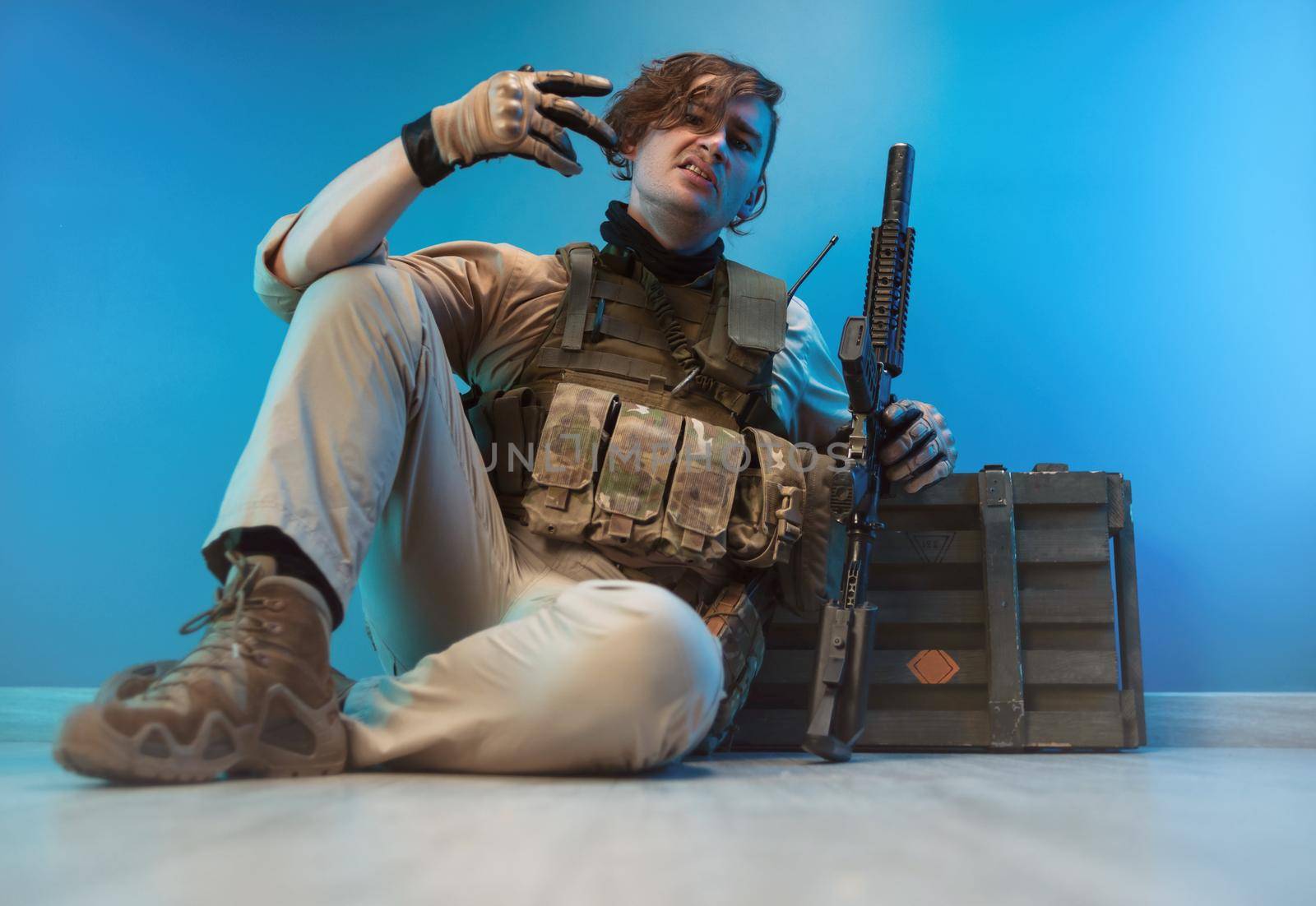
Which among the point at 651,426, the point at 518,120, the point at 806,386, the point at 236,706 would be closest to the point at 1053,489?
the point at 806,386

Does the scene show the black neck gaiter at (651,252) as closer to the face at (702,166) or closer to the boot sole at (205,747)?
the face at (702,166)

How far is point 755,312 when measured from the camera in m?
1.47

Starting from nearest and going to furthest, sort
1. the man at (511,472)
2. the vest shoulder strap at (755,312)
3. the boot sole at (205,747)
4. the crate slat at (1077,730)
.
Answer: the boot sole at (205,747), the man at (511,472), the vest shoulder strap at (755,312), the crate slat at (1077,730)

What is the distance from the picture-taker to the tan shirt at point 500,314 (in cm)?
141

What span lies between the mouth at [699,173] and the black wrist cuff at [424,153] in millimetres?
435

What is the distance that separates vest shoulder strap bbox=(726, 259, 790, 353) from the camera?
144 cm

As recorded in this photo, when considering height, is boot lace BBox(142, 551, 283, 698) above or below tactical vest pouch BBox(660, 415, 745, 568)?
below

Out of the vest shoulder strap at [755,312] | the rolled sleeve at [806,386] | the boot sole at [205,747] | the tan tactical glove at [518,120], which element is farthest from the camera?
the rolled sleeve at [806,386]

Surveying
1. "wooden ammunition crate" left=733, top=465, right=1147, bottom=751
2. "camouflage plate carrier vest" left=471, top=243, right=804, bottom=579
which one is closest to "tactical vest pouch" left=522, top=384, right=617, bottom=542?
"camouflage plate carrier vest" left=471, top=243, right=804, bottom=579

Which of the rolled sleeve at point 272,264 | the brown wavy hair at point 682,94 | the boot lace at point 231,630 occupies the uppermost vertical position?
the brown wavy hair at point 682,94

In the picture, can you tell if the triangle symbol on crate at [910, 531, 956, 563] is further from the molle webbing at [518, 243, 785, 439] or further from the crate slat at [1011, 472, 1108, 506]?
the molle webbing at [518, 243, 785, 439]

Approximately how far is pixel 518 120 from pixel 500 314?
0.39 meters

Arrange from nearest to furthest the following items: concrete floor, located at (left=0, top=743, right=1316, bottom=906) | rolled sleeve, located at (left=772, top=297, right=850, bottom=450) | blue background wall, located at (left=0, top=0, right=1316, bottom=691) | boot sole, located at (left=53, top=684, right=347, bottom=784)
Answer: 1. concrete floor, located at (left=0, top=743, right=1316, bottom=906)
2. boot sole, located at (left=53, top=684, right=347, bottom=784)
3. rolled sleeve, located at (left=772, top=297, right=850, bottom=450)
4. blue background wall, located at (left=0, top=0, right=1316, bottom=691)

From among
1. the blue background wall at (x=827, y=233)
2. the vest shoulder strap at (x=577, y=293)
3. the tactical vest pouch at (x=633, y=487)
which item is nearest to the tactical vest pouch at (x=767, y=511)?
the tactical vest pouch at (x=633, y=487)
